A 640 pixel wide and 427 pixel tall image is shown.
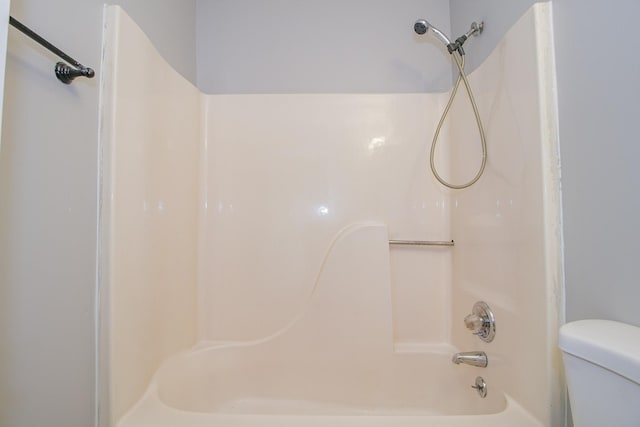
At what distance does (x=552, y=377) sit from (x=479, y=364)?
0.33 metres

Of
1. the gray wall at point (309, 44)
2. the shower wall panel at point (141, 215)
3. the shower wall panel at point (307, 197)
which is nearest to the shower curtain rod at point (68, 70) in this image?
the shower wall panel at point (141, 215)

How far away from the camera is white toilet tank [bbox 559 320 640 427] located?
523 millimetres

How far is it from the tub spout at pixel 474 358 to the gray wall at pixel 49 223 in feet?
3.94

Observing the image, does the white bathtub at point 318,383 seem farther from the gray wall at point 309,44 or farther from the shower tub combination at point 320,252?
the gray wall at point 309,44

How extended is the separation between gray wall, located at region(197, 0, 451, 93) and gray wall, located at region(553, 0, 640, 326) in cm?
92

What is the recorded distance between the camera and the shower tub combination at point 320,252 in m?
0.87

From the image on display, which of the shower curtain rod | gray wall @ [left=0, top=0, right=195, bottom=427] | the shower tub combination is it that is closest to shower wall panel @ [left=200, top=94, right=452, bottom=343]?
the shower tub combination

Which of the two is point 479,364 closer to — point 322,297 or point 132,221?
point 322,297

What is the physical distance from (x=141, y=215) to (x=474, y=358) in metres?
1.28

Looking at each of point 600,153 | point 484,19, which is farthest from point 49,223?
point 484,19

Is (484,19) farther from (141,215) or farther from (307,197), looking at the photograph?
(141,215)

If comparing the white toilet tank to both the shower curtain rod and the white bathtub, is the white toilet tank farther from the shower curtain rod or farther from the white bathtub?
the shower curtain rod

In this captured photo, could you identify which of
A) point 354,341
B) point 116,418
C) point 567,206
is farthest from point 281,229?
point 567,206

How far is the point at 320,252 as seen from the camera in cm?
153
